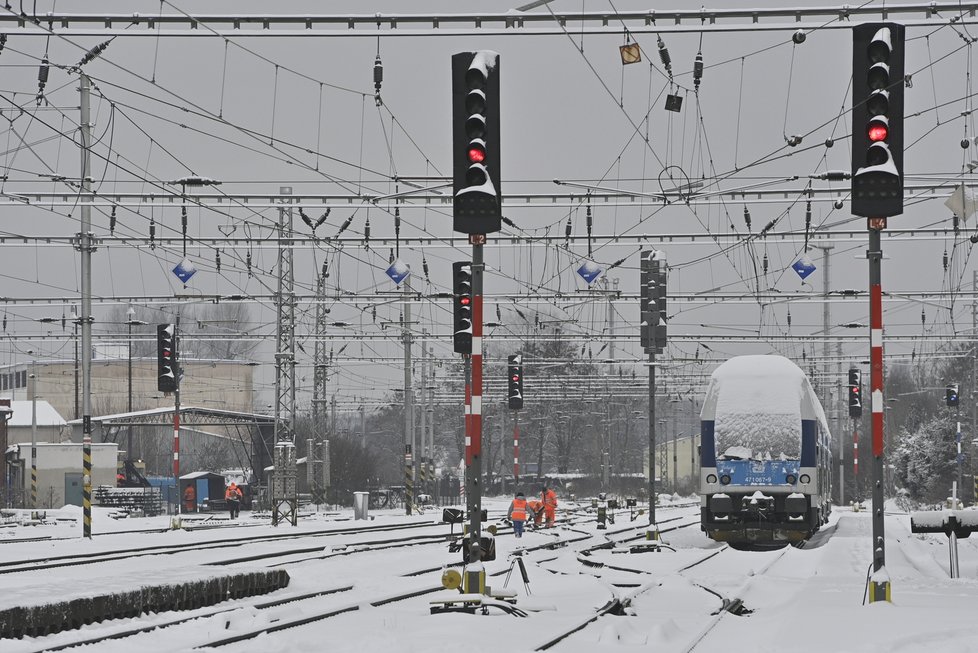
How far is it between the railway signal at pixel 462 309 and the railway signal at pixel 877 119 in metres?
6.67

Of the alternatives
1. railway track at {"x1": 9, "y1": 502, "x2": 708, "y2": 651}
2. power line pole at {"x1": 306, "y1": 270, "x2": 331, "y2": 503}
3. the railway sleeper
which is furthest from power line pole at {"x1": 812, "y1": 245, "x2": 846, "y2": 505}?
the railway sleeper

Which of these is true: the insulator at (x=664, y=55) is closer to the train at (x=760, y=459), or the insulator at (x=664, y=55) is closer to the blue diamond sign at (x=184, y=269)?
the train at (x=760, y=459)

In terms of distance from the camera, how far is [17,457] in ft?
237

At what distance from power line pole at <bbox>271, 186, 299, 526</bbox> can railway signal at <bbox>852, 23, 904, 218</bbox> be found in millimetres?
25327

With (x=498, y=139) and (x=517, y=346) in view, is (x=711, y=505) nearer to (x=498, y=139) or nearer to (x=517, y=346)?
(x=498, y=139)

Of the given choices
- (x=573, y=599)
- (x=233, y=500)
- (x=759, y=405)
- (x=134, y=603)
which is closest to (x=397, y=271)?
(x=759, y=405)

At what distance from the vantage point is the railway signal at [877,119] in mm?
15750

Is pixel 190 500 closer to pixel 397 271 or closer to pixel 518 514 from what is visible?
pixel 397 271

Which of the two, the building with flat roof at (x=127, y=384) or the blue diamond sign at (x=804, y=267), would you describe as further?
the building with flat roof at (x=127, y=384)

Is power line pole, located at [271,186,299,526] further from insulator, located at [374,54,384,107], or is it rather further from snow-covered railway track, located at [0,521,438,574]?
insulator, located at [374,54,384,107]

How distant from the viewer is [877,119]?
624 inches

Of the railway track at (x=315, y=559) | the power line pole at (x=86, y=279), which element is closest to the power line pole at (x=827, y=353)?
the railway track at (x=315, y=559)

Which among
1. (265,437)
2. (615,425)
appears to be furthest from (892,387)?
(265,437)

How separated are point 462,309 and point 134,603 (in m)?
7.59
